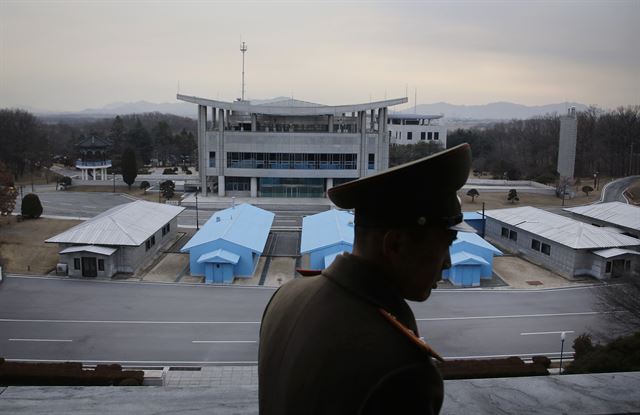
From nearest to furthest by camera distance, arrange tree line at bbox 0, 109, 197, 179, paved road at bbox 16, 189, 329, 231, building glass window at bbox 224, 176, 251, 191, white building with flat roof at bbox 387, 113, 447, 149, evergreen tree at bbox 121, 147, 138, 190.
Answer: paved road at bbox 16, 189, 329, 231 → building glass window at bbox 224, 176, 251, 191 → tree line at bbox 0, 109, 197, 179 → evergreen tree at bbox 121, 147, 138, 190 → white building with flat roof at bbox 387, 113, 447, 149

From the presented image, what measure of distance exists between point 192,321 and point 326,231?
481 centimetres

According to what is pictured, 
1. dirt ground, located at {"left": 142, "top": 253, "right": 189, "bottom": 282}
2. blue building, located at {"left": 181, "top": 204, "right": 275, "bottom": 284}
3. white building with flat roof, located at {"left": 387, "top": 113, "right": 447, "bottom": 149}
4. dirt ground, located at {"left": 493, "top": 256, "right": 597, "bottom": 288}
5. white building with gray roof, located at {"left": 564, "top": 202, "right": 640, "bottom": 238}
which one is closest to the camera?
blue building, located at {"left": 181, "top": 204, "right": 275, "bottom": 284}

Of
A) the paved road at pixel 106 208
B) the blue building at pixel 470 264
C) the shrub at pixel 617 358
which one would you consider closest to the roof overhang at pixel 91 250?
the paved road at pixel 106 208

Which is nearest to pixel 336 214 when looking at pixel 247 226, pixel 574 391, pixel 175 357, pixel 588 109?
pixel 247 226

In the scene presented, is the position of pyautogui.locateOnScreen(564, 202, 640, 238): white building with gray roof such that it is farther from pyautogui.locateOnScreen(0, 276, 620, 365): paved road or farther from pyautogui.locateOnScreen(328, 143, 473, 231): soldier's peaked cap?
pyautogui.locateOnScreen(328, 143, 473, 231): soldier's peaked cap

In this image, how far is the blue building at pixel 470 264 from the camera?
11.5 metres

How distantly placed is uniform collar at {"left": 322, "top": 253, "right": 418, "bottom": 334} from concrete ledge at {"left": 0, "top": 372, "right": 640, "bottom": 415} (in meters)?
0.67

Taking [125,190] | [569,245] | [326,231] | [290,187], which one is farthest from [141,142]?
[569,245]

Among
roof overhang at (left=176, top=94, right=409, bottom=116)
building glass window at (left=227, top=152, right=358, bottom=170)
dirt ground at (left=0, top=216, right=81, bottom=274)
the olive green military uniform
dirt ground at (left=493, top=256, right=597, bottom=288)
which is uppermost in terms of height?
roof overhang at (left=176, top=94, right=409, bottom=116)

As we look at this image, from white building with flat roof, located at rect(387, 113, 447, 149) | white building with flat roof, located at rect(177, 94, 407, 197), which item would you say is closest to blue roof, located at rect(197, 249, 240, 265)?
white building with flat roof, located at rect(177, 94, 407, 197)

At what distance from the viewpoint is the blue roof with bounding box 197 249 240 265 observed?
11336mm

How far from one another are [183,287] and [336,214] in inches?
218

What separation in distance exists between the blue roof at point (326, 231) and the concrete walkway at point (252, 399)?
356 inches

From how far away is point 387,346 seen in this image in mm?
717
